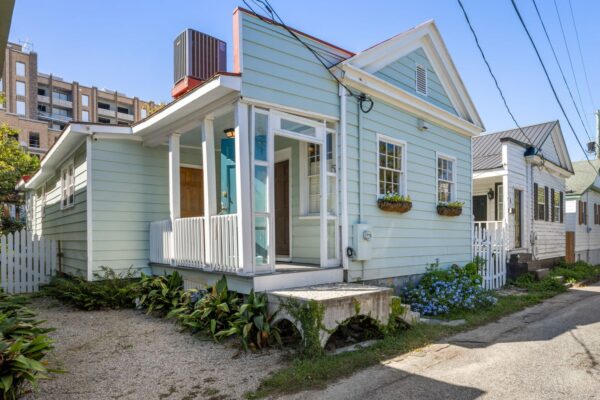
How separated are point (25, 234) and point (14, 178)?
36.9 feet

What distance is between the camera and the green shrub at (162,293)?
20.3 feet

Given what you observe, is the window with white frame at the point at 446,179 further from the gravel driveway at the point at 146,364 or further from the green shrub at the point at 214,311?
the gravel driveway at the point at 146,364

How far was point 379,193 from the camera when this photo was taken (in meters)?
6.76

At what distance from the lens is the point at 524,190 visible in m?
12.1

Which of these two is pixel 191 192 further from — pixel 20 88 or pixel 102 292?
pixel 20 88

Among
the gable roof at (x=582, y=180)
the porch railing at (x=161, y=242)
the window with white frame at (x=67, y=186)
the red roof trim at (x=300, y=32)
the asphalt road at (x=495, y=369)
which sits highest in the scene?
the red roof trim at (x=300, y=32)

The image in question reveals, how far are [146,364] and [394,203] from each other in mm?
4546

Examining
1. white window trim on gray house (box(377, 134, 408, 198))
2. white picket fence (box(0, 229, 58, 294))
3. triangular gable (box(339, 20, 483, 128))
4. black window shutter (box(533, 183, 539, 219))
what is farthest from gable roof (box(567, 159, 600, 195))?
white picket fence (box(0, 229, 58, 294))

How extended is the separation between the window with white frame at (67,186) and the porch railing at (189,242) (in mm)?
3583

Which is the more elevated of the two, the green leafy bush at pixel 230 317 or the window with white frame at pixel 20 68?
the window with white frame at pixel 20 68

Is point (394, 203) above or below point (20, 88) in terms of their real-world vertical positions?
below

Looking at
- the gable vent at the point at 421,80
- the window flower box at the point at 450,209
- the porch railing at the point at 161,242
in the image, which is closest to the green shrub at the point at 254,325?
the porch railing at the point at 161,242

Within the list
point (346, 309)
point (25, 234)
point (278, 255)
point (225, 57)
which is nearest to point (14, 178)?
point (25, 234)

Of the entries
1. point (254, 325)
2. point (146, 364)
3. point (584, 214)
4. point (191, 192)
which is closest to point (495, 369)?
point (254, 325)
